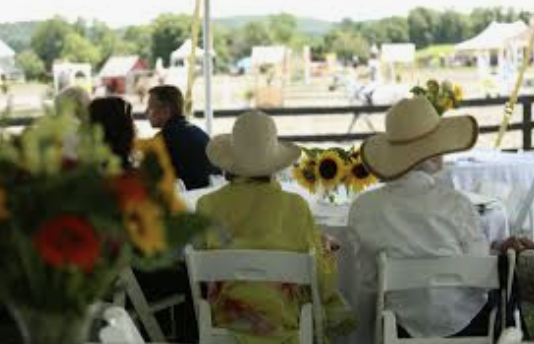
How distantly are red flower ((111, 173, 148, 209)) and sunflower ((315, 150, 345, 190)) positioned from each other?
2.33 m

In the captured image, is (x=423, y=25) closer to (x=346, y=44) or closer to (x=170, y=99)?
(x=346, y=44)

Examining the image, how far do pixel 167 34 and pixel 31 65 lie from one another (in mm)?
2461

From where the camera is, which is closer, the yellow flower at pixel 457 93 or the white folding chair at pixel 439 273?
the white folding chair at pixel 439 273

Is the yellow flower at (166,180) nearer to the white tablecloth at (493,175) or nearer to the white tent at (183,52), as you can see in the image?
the white tablecloth at (493,175)

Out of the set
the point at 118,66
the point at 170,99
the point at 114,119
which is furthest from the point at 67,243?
the point at 118,66

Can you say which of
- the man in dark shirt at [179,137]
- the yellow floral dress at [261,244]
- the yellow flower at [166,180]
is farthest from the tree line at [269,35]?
the yellow flower at [166,180]

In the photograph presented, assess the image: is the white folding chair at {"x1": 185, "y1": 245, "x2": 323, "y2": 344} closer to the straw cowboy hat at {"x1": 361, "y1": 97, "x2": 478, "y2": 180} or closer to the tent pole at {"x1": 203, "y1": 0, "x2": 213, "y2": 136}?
the straw cowboy hat at {"x1": 361, "y1": 97, "x2": 478, "y2": 180}

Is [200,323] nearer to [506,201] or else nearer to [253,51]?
[506,201]

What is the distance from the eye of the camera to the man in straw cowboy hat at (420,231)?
2.56 meters

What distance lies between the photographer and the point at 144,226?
3.76 ft

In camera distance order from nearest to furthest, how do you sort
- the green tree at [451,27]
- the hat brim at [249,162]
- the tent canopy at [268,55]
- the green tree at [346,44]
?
the hat brim at [249,162] → the tent canopy at [268,55] → the green tree at [451,27] → the green tree at [346,44]

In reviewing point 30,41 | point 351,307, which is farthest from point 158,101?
point 30,41

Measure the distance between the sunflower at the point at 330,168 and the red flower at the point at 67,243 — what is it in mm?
2386

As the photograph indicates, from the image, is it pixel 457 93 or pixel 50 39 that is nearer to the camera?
pixel 457 93
